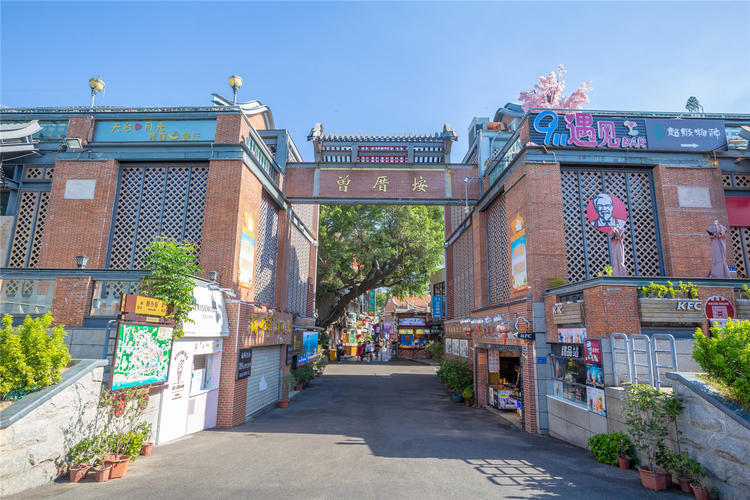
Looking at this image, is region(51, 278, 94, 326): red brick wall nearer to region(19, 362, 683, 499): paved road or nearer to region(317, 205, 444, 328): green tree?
region(19, 362, 683, 499): paved road

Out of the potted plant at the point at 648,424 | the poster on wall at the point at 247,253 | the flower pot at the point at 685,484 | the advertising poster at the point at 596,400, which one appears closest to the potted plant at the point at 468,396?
the advertising poster at the point at 596,400

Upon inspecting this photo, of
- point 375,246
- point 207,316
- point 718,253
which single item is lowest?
point 207,316

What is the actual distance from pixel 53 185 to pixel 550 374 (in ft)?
54.6

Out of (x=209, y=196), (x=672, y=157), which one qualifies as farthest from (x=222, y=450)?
(x=672, y=157)

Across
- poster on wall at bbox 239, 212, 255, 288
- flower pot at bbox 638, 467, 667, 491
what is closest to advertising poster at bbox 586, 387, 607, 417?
flower pot at bbox 638, 467, 667, 491

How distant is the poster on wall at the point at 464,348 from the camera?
68.9 ft

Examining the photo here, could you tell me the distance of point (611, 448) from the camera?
8.58 m

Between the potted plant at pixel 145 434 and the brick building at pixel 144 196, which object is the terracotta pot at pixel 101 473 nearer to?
the potted plant at pixel 145 434

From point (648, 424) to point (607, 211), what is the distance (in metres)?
7.16

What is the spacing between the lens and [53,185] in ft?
43.9

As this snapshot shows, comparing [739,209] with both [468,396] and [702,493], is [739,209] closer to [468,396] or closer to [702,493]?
[702,493]

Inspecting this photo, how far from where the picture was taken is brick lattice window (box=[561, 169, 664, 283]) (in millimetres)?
13062

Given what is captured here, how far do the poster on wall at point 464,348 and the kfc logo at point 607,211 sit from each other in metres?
10.1

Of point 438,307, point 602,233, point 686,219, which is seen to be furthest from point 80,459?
point 438,307
